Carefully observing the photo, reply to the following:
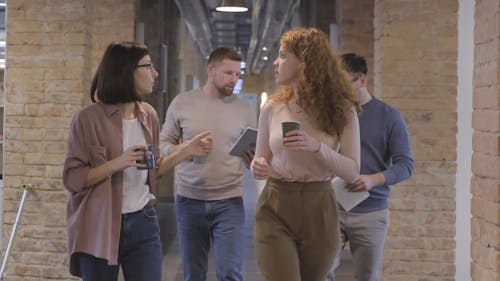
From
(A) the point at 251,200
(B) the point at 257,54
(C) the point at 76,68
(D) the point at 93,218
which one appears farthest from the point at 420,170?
(B) the point at 257,54

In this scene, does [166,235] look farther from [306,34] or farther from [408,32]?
[306,34]

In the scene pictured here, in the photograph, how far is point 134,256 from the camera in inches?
105

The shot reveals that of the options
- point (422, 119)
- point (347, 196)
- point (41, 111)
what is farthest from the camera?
point (422, 119)

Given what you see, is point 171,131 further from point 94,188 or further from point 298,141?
point 298,141

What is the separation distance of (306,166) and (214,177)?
3.86 feet

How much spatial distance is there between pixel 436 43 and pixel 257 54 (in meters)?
16.9

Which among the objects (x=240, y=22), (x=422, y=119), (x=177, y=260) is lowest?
(x=177, y=260)

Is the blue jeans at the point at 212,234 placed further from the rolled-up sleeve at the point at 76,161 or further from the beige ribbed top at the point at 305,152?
the rolled-up sleeve at the point at 76,161

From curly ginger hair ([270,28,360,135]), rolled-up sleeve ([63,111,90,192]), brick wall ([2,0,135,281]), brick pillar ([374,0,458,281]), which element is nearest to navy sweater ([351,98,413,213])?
curly ginger hair ([270,28,360,135])

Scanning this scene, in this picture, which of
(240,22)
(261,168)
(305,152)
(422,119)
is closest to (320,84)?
(305,152)

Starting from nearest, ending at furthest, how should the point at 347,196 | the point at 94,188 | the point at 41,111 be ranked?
the point at 94,188, the point at 347,196, the point at 41,111

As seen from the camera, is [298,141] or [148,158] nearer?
[298,141]

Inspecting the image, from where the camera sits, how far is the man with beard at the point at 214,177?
375cm

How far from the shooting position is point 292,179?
2.65 m
